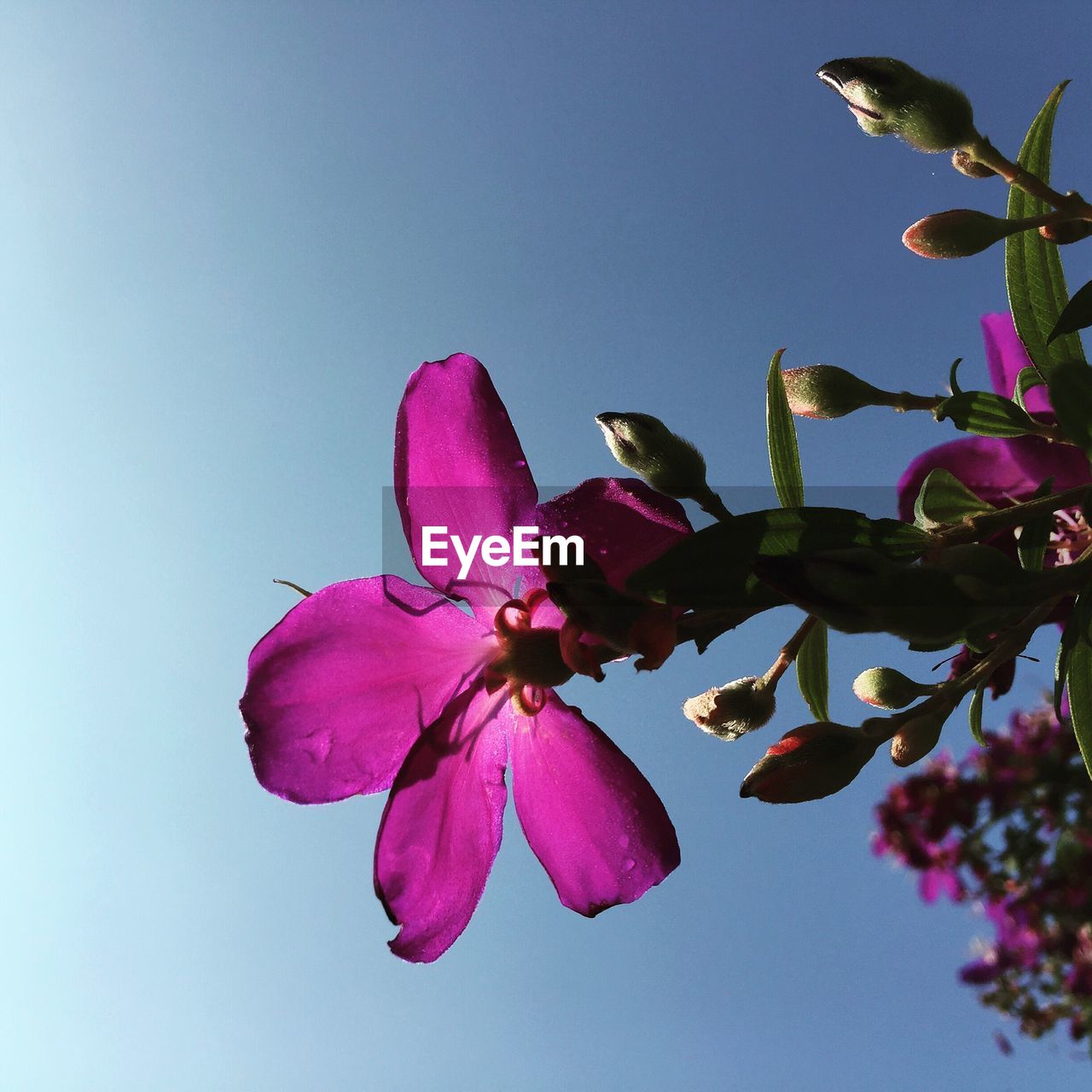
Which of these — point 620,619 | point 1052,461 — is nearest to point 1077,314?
point 1052,461

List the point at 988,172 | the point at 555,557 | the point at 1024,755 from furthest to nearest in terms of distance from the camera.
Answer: the point at 1024,755 < the point at 988,172 < the point at 555,557

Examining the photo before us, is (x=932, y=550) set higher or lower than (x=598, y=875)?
higher

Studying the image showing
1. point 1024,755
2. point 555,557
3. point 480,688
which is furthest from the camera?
point 1024,755

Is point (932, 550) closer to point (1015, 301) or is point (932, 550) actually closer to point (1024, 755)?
point (1015, 301)

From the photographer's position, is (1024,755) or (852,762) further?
(1024,755)

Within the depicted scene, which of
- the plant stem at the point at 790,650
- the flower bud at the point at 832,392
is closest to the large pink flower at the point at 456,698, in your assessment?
the plant stem at the point at 790,650

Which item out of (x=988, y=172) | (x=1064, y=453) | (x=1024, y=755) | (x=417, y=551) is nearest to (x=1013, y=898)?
(x=1024, y=755)

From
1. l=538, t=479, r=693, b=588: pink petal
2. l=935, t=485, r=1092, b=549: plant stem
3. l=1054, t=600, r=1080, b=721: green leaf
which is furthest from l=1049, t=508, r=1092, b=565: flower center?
l=538, t=479, r=693, b=588: pink petal
